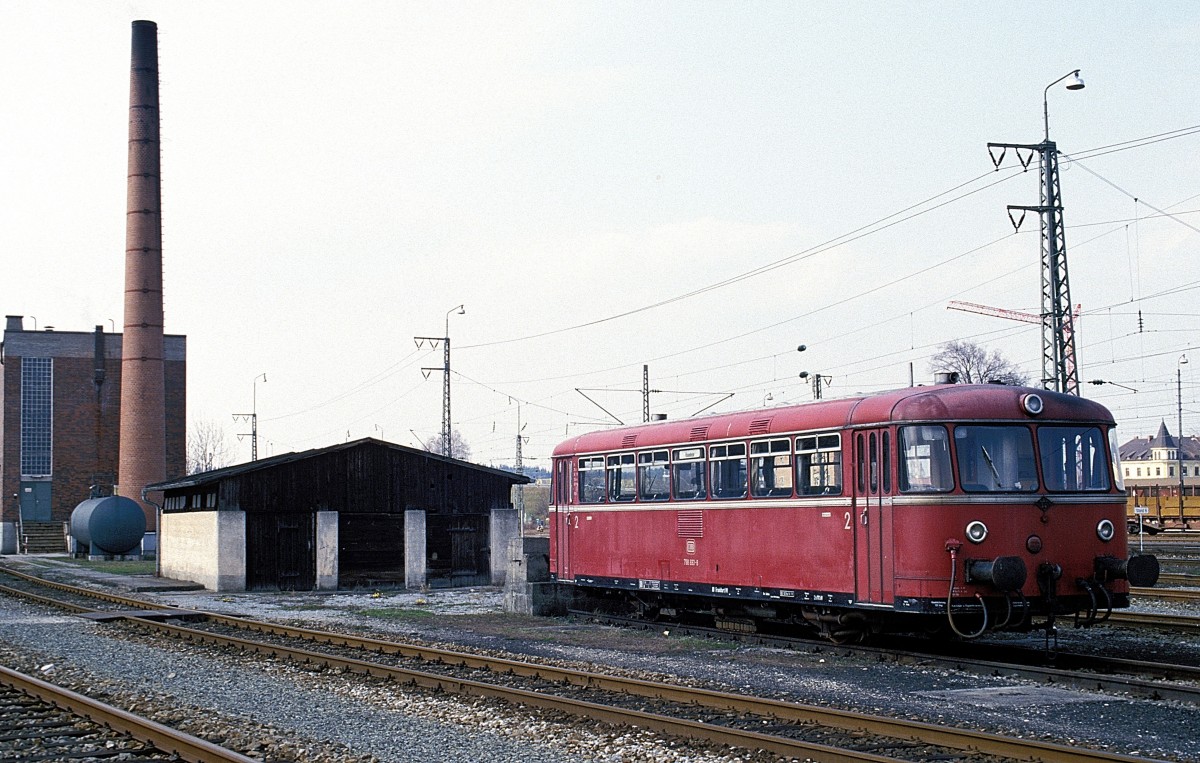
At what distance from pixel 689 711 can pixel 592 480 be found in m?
10.4

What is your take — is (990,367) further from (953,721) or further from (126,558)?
(953,721)

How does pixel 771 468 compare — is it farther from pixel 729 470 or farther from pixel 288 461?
pixel 288 461

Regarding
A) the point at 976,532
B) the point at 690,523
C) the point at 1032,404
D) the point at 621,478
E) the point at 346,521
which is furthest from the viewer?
the point at 346,521

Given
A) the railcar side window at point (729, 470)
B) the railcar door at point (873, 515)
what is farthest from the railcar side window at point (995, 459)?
the railcar side window at point (729, 470)

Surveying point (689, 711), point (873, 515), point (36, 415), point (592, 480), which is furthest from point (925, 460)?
point (36, 415)

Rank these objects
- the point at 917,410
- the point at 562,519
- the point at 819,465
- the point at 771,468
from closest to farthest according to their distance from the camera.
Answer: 1. the point at 917,410
2. the point at 819,465
3. the point at 771,468
4. the point at 562,519

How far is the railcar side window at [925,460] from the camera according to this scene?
45.0 ft

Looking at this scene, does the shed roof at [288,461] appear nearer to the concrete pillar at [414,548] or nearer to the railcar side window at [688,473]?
the concrete pillar at [414,548]

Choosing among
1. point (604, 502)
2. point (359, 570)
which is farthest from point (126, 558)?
point (604, 502)

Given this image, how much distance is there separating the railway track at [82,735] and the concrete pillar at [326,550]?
19.3 m

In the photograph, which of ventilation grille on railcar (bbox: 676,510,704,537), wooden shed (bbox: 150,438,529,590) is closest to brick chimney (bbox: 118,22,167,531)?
wooden shed (bbox: 150,438,529,590)

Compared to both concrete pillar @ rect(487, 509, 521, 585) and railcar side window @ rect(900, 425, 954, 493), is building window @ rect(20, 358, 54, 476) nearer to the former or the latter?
concrete pillar @ rect(487, 509, 521, 585)

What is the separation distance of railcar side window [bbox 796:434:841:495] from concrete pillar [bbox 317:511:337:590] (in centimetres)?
1887

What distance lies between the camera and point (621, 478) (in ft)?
66.0
